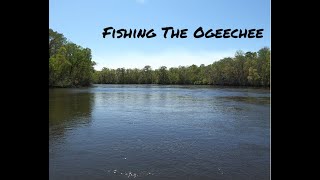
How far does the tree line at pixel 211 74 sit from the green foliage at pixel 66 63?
103 ft

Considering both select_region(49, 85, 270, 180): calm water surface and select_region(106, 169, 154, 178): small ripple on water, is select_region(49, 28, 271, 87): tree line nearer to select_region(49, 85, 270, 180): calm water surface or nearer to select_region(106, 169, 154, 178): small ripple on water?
select_region(49, 85, 270, 180): calm water surface

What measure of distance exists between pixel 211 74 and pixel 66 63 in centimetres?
6381

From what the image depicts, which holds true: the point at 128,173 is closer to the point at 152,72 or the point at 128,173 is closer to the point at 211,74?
the point at 211,74

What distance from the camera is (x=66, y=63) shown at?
79000mm

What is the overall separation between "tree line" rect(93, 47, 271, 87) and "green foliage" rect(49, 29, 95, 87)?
31.5 meters

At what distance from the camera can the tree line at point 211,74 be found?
99.8m

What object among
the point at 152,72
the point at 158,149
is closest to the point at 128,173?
the point at 158,149

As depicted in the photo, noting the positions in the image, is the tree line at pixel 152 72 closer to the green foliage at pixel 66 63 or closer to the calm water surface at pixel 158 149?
the green foliage at pixel 66 63

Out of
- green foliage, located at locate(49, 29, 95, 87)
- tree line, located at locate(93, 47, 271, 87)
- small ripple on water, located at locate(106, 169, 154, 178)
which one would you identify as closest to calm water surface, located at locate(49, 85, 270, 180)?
small ripple on water, located at locate(106, 169, 154, 178)
